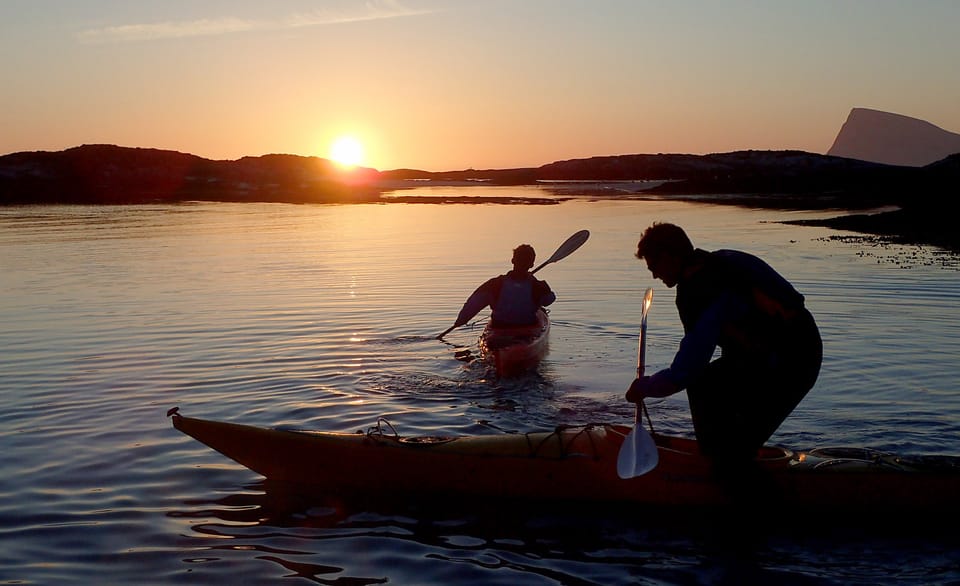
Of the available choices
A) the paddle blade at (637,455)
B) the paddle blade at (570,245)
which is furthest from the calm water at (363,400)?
the paddle blade at (570,245)

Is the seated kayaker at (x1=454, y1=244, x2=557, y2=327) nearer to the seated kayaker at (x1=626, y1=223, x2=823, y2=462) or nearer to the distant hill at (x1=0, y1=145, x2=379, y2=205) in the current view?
the seated kayaker at (x1=626, y1=223, x2=823, y2=462)

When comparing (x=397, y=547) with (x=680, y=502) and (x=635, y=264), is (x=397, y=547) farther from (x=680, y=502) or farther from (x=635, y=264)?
(x=635, y=264)

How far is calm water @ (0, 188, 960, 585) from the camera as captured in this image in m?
5.34

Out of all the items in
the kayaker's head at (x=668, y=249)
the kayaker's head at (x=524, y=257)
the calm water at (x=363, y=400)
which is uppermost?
the kayaker's head at (x=668, y=249)

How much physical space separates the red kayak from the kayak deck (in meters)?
3.58

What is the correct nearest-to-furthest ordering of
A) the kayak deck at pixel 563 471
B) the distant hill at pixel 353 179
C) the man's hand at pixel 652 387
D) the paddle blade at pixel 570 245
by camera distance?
the man's hand at pixel 652 387, the kayak deck at pixel 563 471, the paddle blade at pixel 570 245, the distant hill at pixel 353 179

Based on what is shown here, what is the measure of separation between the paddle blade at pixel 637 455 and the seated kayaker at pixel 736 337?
1.38 ft

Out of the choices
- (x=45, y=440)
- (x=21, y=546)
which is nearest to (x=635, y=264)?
(x=45, y=440)

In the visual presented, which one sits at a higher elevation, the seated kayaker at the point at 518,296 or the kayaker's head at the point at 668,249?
the kayaker's head at the point at 668,249

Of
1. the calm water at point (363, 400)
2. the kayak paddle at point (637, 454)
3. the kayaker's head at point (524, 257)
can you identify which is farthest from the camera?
the kayaker's head at point (524, 257)

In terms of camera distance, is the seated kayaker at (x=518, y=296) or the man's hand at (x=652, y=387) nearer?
the man's hand at (x=652, y=387)

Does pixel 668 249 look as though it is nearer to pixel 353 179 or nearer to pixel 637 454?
pixel 637 454

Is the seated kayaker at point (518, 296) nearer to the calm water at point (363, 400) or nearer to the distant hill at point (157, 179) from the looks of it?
the calm water at point (363, 400)

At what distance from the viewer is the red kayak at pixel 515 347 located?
10.2 metres
